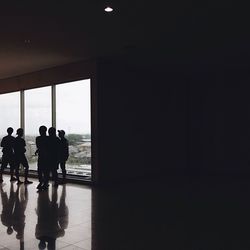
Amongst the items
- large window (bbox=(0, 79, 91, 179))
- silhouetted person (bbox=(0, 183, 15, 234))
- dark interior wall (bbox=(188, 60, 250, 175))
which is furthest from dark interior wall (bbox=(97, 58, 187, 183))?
silhouetted person (bbox=(0, 183, 15, 234))

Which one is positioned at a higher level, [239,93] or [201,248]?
[239,93]

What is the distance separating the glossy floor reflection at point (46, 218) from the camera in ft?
12.9

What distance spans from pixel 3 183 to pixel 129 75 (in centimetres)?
444

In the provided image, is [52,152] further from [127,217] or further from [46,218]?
[127,217]

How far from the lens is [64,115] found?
918 centimetres

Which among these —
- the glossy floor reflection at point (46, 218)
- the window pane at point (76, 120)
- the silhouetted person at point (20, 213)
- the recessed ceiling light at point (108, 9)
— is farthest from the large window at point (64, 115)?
the recessed ceiling light at point (108, 9)

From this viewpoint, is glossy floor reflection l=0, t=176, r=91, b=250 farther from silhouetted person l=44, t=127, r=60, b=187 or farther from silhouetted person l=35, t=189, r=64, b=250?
silhouetted person l=44, t=127, r=60, b=187

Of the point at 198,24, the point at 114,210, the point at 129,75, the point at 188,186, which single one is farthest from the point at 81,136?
the point at 198,24

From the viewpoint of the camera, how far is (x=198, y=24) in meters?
5.49

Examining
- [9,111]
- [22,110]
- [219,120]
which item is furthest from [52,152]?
[219,120]

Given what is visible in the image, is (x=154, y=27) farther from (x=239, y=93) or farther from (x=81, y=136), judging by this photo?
(x=239, y=93)

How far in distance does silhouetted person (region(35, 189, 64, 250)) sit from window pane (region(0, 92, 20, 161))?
4.83m

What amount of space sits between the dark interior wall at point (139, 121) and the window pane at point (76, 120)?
590 mm

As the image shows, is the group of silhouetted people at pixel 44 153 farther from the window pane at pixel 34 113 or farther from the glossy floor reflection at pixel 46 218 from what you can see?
Result: the window pane at pixel 34 113
